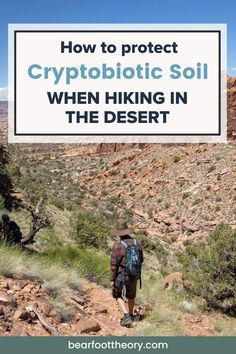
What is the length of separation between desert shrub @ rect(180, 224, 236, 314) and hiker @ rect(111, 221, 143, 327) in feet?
19.4

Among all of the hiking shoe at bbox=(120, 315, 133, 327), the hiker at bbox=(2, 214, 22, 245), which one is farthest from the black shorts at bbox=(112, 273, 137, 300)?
the hiker at bbox=(2, 214, 22, 245)

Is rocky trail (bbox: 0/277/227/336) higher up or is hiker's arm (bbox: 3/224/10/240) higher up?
hiker's arm (bbox: 3/224/10/240)

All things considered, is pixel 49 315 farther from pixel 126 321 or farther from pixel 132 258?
pixel 132 258

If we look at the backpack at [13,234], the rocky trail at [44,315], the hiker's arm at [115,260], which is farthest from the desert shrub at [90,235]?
the hiker's arm at [115,260]

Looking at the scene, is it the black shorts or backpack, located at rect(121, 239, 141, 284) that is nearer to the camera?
backpack, located at rect(121, 239, 141, 284)

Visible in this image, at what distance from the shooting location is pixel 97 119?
32.5ft

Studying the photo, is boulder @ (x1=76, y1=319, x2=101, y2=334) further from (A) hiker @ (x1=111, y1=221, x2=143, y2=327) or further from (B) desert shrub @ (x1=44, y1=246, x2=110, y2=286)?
(B) desert shrub @ (x1=44, y1=246, x2=110, y2=286)

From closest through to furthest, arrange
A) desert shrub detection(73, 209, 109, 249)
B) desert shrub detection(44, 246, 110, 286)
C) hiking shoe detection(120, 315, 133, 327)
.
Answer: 1. hiking shoe detection(120, 315, 133, 327)
2. desert shrub detection(44, 246, 110, 286)
3. desert shrub detection(73, 209, 109, 249)

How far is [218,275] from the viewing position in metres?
12.3

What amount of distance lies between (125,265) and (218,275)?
263 inches

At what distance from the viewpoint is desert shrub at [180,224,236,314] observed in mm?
11875

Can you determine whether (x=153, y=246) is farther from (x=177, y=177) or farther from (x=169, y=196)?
(x=177, y=177)

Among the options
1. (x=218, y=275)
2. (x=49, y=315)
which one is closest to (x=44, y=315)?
(x=49, y=315)

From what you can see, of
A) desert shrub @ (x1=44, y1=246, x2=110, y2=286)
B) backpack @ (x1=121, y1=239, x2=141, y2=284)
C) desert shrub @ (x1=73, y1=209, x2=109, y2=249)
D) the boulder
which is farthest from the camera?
desert shrub @ (x1=73, y1=209, x2=109, y2=249)
